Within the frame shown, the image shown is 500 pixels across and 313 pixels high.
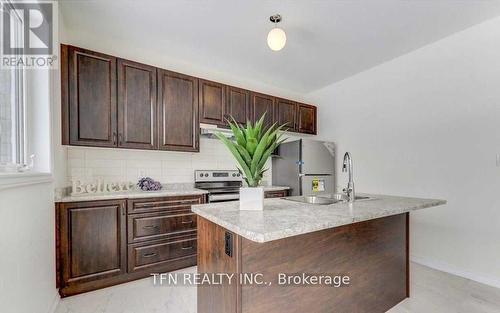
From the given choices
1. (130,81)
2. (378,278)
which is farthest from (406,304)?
(130,81)

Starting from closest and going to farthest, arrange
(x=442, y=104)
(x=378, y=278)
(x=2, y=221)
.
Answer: (x=2, y=221)
(x=378, y=278)
(x=442, y=104)

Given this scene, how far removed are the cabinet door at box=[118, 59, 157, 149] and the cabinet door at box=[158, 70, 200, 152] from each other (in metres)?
0.10

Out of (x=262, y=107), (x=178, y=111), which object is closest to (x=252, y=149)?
(x=178, y=111)

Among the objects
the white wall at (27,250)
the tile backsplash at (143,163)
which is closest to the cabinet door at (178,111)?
the tile backsplash at (143,163)

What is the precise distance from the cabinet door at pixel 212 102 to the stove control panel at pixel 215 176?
28.5 inches

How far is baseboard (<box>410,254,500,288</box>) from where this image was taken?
7.09ft

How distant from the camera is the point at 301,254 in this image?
4.15 ft

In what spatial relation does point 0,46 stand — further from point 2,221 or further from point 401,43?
point 401,43

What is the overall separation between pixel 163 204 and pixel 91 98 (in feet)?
4.17

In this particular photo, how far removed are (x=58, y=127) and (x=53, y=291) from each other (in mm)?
1355

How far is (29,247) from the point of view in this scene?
129 centimetres

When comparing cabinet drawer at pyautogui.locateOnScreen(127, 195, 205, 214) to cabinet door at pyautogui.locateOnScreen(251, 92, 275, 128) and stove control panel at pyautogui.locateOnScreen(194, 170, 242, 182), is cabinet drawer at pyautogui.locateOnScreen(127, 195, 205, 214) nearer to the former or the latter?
stove control panel at pyautogui.locateOnScreen(194, 170, 242, 182)

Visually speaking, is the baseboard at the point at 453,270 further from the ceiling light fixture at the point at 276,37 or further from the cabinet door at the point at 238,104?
the ceiling light fixture at the point at 276,37

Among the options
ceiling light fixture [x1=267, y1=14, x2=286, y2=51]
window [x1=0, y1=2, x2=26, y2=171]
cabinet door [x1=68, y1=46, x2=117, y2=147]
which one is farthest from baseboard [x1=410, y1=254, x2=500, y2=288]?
window [x1=0, y1=2, x2=26, y2=171]
